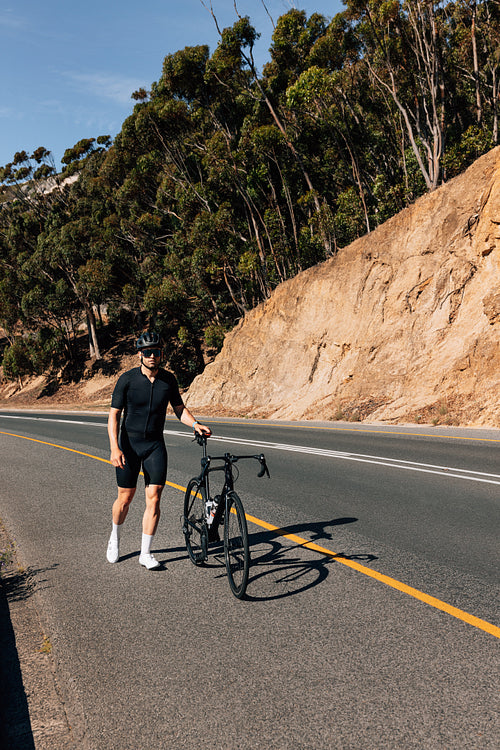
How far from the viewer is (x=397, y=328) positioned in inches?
934

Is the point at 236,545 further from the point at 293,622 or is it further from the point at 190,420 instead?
the point at 190,420

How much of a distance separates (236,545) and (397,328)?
65.5 feet

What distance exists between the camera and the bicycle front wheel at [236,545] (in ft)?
15.4

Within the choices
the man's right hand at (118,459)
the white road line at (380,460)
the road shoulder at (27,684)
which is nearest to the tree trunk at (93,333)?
the white road line at (380,460)

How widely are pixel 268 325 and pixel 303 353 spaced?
152 inches

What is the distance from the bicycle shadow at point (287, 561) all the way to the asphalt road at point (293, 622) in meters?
0.02

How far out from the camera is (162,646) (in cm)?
405

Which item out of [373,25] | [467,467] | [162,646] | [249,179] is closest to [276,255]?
[249,179]

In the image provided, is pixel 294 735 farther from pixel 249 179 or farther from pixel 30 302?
pixel 30 302

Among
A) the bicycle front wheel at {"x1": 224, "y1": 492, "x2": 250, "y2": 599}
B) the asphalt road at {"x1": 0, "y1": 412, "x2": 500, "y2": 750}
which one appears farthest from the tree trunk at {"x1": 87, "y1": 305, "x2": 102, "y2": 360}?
the bicycle front wheel at {"x1": 224, "y1": 492, "x2": 250, "y2": 599}

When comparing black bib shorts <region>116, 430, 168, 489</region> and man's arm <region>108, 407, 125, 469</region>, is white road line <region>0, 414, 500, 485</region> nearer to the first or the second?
black bib shorts <region>116, 430, 168, 489</region>

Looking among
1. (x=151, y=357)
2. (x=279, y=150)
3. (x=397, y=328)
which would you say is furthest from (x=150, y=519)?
(x=279, y=150)

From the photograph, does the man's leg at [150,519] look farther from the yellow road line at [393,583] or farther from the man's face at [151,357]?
the yellow road line at [393,583]

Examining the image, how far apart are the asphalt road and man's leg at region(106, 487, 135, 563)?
21 cm
